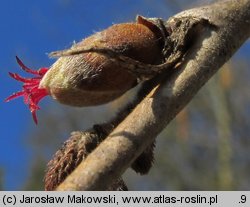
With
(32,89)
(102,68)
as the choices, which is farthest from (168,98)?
(32,89)

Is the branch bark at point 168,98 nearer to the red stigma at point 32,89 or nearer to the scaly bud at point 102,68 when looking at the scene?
the scaly bud at point 102,68

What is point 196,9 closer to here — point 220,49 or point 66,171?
point 220,49

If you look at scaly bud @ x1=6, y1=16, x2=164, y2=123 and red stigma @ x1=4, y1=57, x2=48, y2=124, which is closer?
scaly bud @ x1=6, y1=16, x2=164, y2=123

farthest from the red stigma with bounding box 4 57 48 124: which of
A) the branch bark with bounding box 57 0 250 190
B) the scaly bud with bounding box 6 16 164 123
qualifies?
the branch bark with bounding box 57 0 250 190

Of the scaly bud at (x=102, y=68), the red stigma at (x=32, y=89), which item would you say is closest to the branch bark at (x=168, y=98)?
the scaly bud at (x=102, y=68)

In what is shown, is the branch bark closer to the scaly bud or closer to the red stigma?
the scaly bud

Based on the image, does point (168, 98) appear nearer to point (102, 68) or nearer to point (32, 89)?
point (102, 68)

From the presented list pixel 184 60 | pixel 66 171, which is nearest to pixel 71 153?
pixel 66 171

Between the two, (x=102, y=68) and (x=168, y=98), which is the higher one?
(x=102, y=68)
